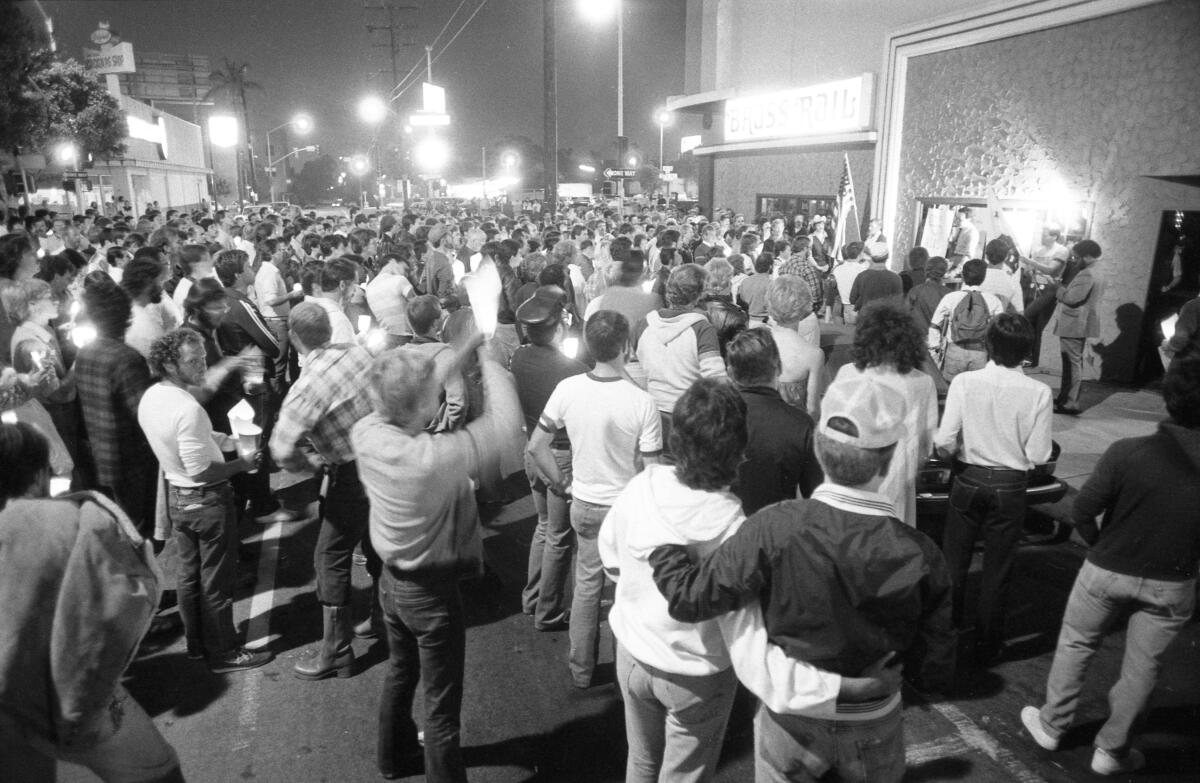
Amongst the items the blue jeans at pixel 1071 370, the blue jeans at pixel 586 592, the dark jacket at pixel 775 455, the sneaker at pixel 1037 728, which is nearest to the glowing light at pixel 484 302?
the blue jeans at pixel 586 592

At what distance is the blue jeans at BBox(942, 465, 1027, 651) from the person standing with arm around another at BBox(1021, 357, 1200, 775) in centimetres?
60

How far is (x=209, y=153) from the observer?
249ft

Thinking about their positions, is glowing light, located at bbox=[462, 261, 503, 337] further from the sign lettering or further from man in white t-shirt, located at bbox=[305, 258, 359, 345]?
the sign lettering

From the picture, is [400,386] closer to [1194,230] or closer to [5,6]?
[1194,230]

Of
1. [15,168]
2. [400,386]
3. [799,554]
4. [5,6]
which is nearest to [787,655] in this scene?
[799,554]

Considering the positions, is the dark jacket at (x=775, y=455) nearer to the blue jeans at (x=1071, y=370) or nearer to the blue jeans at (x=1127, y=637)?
the blue jeans at (x=1127, y=637)

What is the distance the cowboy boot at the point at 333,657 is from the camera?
441 cm

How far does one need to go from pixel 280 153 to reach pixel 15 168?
4726 inches

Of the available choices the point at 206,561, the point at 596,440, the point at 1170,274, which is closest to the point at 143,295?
the point at 206,561

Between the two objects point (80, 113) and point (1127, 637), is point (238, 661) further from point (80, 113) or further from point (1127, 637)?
point (80, 113)

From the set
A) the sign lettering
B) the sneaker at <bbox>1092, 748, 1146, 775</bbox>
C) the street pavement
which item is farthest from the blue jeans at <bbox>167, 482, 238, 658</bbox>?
the sign lettering

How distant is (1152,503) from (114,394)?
529 cm

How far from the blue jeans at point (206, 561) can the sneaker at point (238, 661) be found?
45 mm

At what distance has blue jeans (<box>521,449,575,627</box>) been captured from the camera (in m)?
4.59
